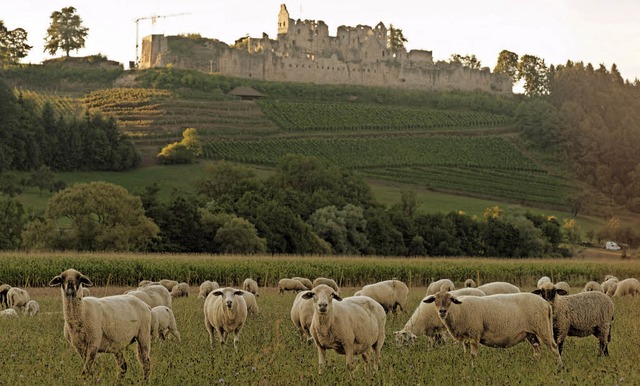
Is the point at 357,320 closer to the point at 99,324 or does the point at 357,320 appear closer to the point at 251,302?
the point at 99,324

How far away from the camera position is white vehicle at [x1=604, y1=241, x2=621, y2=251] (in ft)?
221

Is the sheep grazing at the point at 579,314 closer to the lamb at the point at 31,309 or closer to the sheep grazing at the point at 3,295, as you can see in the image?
the lamb at the point at 31,309

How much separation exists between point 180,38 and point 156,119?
102 ft

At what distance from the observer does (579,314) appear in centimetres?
1652

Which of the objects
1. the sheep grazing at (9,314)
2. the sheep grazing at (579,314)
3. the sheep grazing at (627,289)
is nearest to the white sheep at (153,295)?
the sheep grazing at (9,314)

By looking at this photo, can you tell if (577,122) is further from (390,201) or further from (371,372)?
(371,372)

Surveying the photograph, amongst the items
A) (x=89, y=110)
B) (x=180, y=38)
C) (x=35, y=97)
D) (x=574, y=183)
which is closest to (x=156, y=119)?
(x=89, y=110)

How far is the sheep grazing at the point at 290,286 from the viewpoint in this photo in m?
32.7

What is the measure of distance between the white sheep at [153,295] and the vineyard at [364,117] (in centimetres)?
8114

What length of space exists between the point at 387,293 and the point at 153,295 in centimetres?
526

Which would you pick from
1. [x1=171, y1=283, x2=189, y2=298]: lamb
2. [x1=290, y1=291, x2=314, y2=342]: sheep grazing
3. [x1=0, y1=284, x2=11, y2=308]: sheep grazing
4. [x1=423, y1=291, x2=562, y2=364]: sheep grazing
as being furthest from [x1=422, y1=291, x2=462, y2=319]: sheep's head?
[x1=171, y1=283, x2=189, y2=298]: lamb

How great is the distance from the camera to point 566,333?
1639 cm

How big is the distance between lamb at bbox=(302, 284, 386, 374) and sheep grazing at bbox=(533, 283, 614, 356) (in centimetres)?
288

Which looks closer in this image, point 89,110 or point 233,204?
point 233,204
